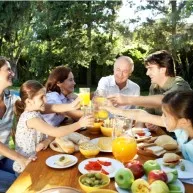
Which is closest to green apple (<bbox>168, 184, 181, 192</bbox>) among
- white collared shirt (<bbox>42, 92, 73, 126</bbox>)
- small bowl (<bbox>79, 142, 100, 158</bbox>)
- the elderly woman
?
small bowl (<bbox>79, 142, 100, 158</bbox>)

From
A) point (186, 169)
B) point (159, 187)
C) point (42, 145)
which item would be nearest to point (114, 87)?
point (42, 145)

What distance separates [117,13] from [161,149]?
1133 centimetres

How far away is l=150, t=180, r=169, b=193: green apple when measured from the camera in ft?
4.14

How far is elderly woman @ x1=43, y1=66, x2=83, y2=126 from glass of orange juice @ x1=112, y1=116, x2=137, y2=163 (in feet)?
3.08

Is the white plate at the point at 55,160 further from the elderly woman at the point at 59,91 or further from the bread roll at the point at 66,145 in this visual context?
the elderly woman at the point at 59,91

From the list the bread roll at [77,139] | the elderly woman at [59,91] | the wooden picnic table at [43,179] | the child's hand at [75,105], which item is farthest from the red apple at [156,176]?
the elderly woman at [59,91]

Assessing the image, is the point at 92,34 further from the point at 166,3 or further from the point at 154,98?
the point at 154,98

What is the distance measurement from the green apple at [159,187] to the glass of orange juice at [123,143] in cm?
42

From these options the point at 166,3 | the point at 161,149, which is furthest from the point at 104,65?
the point at 161,149

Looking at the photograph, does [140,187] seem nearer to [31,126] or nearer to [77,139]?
[77,139]

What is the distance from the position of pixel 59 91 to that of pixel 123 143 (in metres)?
1.43

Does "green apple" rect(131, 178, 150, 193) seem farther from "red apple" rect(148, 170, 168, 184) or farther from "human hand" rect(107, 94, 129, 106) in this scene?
"human hand" rect(107, 94, 129, 106)

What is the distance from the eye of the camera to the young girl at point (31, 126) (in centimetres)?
205

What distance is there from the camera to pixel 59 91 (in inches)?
118
